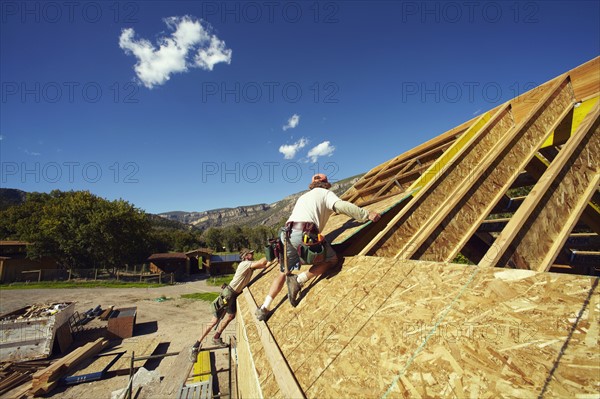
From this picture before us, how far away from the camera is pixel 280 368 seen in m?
2.42

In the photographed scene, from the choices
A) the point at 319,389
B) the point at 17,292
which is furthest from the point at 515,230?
the point at 17,292

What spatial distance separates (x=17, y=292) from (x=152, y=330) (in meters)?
18.9

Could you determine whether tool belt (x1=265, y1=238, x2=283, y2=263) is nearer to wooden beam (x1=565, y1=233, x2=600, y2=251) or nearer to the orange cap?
the orange cap

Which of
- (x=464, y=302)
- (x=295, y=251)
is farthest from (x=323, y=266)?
(x=464, y=302)

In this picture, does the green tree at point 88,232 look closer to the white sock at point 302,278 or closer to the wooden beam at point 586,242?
the white sock at point 302,278

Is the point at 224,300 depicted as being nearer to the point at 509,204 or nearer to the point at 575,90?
the point at 509,204

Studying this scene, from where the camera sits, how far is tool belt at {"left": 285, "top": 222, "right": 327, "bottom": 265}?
3.38m

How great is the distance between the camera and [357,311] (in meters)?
2.63

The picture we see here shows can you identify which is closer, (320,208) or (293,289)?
(293,289)

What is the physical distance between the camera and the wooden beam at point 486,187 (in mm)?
3322

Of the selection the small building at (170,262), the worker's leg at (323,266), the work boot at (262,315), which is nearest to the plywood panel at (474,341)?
the worker's leg at (323,266)

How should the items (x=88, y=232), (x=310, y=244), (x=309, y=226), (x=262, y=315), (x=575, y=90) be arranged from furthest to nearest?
(x=88, y=232) < (x=575, y=90) < (x=262, y=315) < (x=309, y=226) < (x=310, y=244)

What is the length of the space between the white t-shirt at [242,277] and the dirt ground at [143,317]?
4.51 meters

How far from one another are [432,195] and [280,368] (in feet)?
10.3
